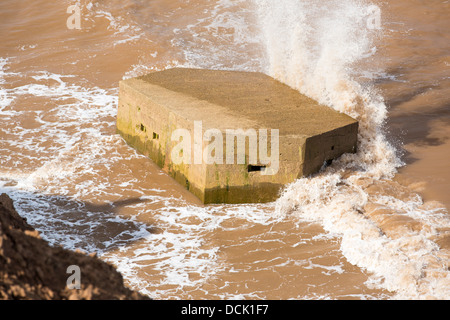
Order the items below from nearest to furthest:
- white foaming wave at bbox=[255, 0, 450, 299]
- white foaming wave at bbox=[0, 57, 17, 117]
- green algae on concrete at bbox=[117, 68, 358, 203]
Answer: white foaming wave at bbox=[255, 0, 450, 299]
green algae on concrete at bbox=[117, 68, 358, 203]
white foaming wave at bbox=[0, 57, 17, 117]

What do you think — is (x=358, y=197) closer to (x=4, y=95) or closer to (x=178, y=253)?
(x=178, y=253)

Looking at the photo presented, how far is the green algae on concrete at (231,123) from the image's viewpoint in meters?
8.48

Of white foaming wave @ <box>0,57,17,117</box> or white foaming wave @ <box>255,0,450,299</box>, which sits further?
white foaming wave @ <box>0,57,17,117</box>

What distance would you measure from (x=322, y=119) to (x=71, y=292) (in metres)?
5.60

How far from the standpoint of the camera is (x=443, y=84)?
12.8 metres

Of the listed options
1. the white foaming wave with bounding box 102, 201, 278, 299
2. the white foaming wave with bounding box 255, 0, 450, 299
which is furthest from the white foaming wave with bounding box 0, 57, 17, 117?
the white foaming wave with bounding box 255, 0, 450, 299

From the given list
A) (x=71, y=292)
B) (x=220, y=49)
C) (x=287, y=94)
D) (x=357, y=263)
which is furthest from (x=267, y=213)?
(x=220, y=49)

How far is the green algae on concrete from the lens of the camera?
8.48m

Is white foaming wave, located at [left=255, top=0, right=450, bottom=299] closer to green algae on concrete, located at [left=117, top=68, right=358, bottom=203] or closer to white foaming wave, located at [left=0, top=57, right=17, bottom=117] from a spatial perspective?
green algae on concrete, located at [left=117, top=68, right=358, bottom=203]

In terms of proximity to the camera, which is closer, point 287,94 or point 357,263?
point 357,263

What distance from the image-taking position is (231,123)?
868 cm

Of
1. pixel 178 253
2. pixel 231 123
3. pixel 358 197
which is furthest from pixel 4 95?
pixel 358 197

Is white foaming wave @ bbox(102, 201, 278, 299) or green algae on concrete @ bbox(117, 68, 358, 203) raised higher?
green algae on concrete @ bbox(117, 68, 358, 203)

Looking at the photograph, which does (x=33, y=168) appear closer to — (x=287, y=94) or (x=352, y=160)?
(x=287, y=94)
